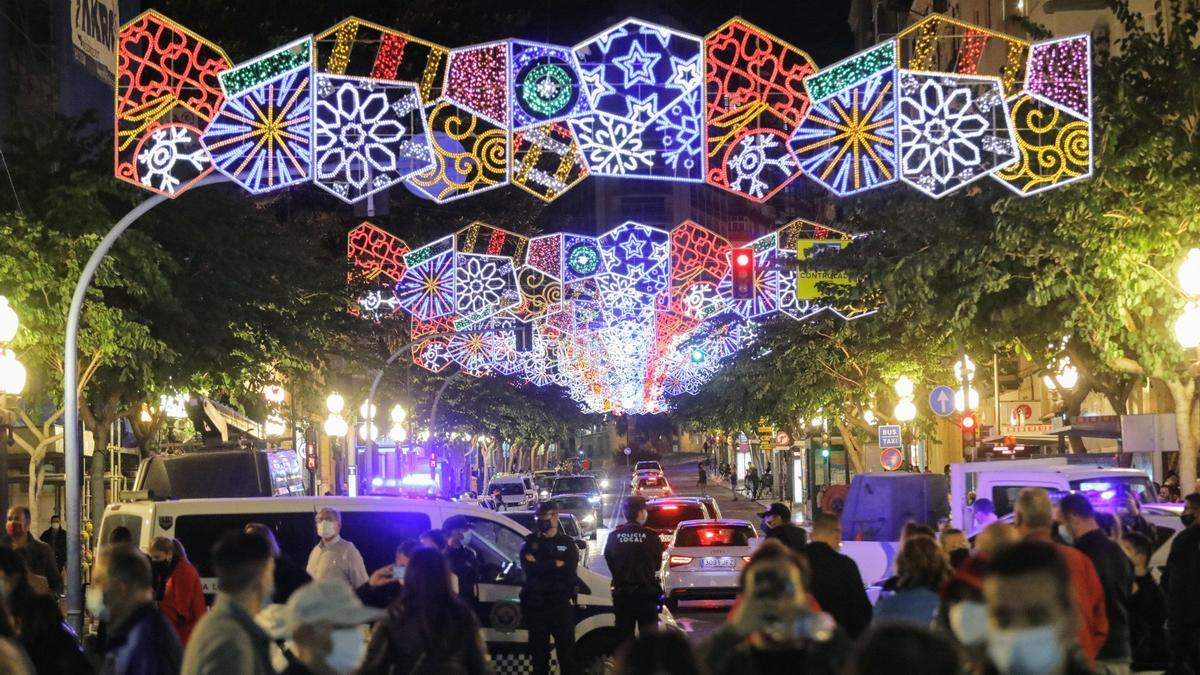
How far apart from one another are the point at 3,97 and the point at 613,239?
1181 centimetres

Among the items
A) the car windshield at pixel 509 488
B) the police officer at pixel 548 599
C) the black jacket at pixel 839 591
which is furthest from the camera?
the car windshield at pixel 509 488

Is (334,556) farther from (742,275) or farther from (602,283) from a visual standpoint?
(602,283)

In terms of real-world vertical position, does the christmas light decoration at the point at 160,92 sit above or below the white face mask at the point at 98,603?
above

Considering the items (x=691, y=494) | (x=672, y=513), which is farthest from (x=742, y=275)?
(x=691, y=494)

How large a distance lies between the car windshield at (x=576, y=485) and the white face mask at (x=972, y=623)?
4633 cm

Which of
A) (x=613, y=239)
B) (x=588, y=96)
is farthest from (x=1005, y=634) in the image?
(x=613, y=239)

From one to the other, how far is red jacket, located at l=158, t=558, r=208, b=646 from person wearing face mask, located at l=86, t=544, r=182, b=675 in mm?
4604

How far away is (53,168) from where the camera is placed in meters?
24.5

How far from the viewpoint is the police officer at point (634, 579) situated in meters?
14.4

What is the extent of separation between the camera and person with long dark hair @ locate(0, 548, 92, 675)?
24.5ft

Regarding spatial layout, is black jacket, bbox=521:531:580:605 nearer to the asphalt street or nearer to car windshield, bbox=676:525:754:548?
the asphalt street

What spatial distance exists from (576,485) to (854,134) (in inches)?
1425

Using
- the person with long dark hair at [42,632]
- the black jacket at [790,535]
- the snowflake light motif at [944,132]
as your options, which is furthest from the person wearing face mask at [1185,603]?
the person with long dark hair at [42,632]

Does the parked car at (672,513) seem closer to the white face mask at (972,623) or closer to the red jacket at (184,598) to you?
the red jacket at (184,598)
